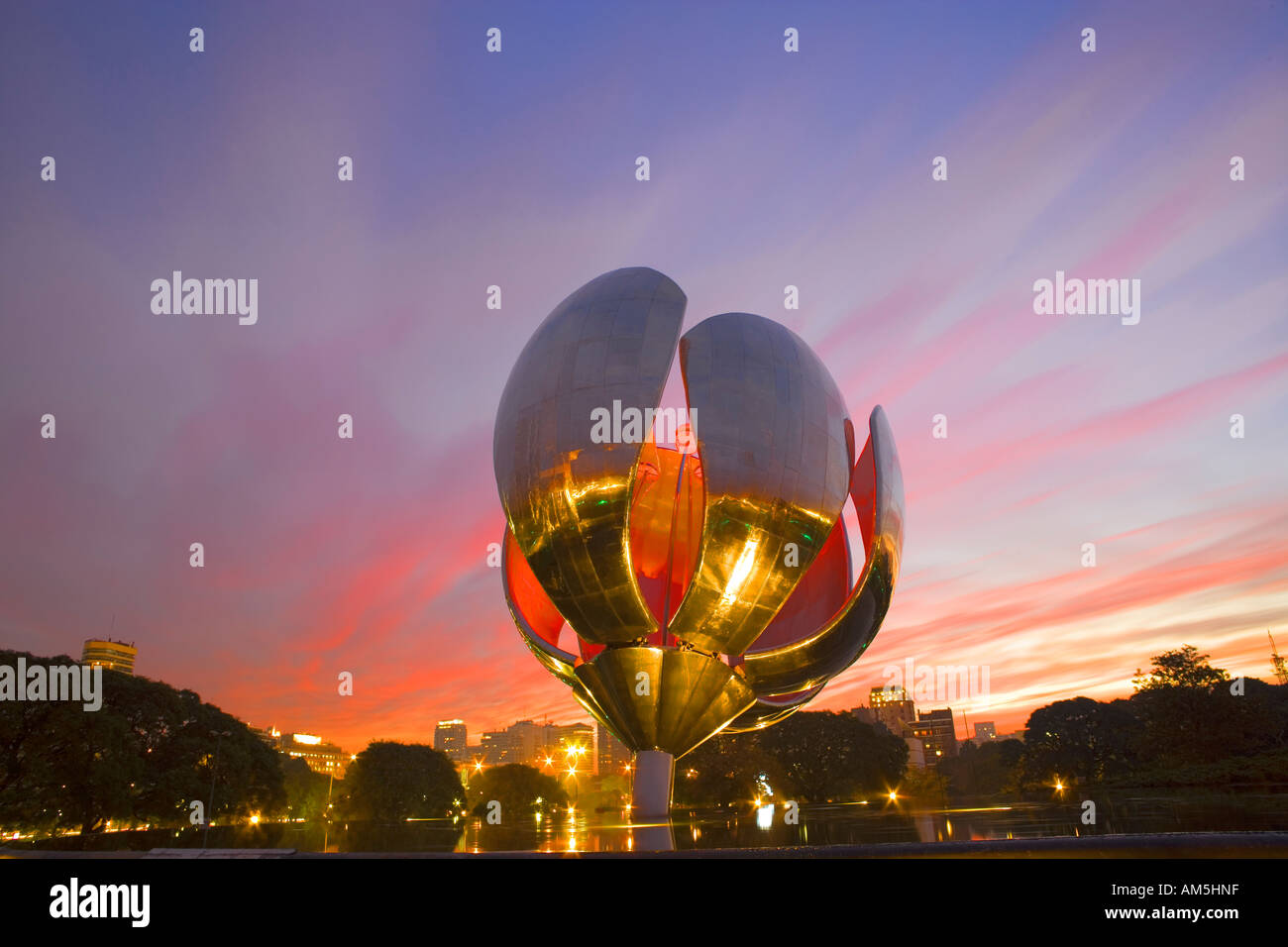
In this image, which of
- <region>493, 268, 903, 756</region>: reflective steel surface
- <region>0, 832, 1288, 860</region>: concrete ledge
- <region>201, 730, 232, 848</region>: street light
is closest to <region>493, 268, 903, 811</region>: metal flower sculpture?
<region>493, 268, 903, 756</region>: reflective steel surface

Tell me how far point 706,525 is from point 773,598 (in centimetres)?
188

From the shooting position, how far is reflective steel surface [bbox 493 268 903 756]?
41.0 ft

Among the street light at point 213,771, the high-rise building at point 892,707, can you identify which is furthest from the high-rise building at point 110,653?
the high-rise building at point 892,707

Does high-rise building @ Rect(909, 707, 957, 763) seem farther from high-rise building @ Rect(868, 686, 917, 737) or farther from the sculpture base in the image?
the sculpture base

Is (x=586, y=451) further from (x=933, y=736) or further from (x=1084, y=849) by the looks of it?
(x=933, y=736)

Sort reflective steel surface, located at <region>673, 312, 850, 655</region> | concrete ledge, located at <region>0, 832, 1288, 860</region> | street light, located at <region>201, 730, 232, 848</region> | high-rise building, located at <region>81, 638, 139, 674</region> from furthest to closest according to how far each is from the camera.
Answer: high-rise building, located at <region>81, 638, 139, 674</region>
street light, located at <region>201, 730, 232, 848</region>
reflective steel surface, located at <region>673, 312, 850, 655</region>
concrete ledge, located at <region>0, 832, 1288, 860</region>

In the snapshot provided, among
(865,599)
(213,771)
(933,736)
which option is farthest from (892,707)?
(865,599)

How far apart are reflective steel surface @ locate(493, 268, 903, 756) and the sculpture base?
0.24m

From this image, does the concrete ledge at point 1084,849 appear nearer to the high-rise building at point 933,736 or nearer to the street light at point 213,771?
the street light at point 213,771

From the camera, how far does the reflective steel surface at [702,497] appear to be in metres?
12.5

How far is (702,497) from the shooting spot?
1391 centimetres

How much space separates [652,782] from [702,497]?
5353 millimetres
